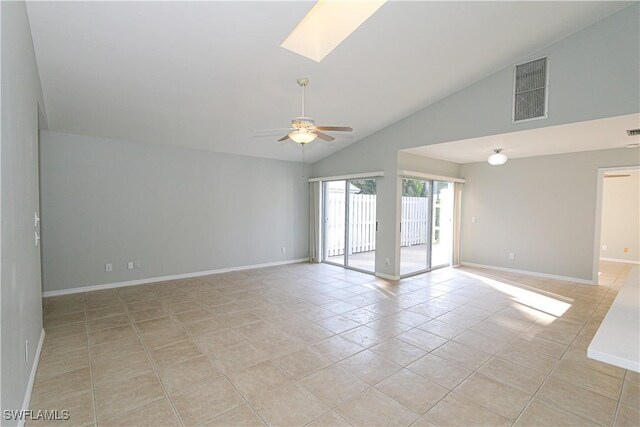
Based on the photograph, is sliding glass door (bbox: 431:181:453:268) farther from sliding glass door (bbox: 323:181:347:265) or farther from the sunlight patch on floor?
sliding glass door (bbox: 323:181:347:265)

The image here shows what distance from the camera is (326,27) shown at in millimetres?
3332

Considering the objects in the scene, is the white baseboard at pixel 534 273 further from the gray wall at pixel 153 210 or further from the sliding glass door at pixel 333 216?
the gray wall at pixel 153 210

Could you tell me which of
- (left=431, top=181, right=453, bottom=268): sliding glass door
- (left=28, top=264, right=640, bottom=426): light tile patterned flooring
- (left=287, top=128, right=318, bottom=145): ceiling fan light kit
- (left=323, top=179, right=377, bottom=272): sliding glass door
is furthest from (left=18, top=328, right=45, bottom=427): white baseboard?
(left=431, top=181, right=453, bottom=268): sliding glass door

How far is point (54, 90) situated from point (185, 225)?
2.82 meters

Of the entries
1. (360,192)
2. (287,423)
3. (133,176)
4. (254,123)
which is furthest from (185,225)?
(287,423)

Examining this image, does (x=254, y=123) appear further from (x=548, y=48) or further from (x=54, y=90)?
(x=548, y=48)

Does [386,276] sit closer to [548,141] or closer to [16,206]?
[548,141]

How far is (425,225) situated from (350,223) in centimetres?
170

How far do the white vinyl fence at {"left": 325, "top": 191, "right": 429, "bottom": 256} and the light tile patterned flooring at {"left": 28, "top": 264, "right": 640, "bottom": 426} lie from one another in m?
2.22

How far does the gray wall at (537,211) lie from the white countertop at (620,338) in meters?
4.25

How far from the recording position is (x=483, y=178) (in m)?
6.57

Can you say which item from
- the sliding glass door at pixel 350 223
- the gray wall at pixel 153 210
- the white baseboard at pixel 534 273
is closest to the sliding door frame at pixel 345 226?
the sliding glass door at pixel 350 223

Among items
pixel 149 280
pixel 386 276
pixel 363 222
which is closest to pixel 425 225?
pixel 363 222

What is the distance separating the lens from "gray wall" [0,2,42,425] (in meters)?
1.57
